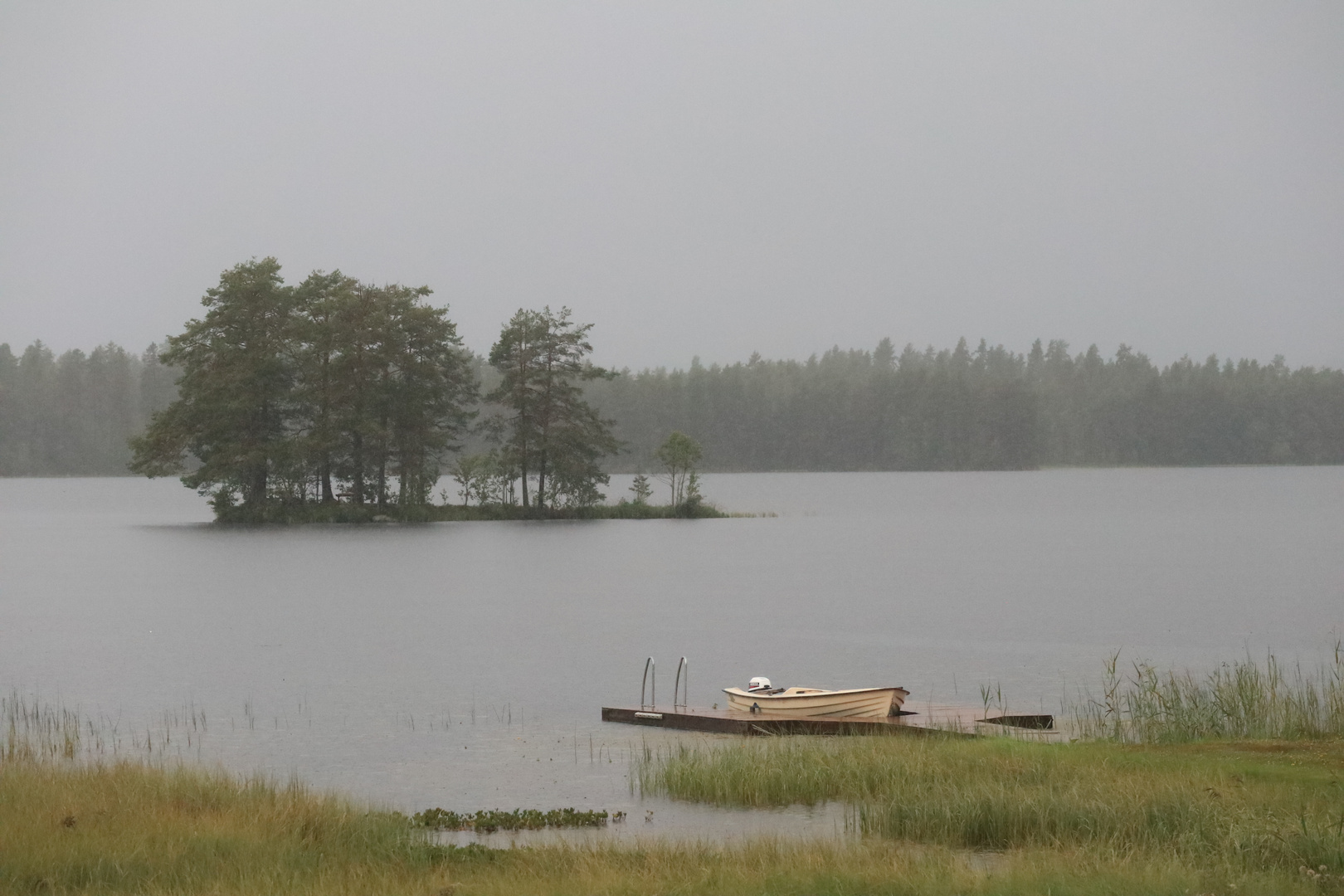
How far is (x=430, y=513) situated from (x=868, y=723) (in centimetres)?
7163

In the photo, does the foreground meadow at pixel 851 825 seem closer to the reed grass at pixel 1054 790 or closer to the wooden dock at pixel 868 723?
the reed grass at pixel 1054 790

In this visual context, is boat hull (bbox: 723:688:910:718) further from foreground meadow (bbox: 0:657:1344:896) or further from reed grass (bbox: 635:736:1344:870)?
foreground meadow (bbox: 0:657:1344:896)

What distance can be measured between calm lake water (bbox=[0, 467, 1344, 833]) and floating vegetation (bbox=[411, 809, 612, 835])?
2.14 feet

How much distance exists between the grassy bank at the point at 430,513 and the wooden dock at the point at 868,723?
67.6 m

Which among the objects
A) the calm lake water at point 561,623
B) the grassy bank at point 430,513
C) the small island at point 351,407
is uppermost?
the small island at point 351,407

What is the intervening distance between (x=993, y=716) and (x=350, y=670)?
17975 millimetres

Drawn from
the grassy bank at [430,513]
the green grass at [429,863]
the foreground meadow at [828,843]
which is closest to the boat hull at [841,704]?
the foreground meadow at [828,843]

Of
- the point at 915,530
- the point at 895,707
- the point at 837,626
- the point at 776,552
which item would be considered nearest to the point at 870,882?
the point at 895,707

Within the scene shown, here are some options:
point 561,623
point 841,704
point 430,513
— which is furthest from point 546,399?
point 841,704

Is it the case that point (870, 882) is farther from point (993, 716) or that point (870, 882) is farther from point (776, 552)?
point (776, 552)

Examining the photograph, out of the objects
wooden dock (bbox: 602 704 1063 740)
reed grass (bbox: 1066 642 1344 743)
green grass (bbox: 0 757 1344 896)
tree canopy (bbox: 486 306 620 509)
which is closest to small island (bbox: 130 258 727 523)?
tree canopy (bbox: 486 306 620 509)

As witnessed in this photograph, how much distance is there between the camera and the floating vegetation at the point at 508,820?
1692cm

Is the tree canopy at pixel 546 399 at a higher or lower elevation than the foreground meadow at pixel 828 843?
higher

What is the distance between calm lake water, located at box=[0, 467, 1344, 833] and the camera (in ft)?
81.1
